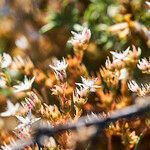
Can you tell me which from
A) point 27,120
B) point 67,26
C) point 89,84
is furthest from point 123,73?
point 67,26

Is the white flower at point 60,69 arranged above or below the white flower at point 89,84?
above

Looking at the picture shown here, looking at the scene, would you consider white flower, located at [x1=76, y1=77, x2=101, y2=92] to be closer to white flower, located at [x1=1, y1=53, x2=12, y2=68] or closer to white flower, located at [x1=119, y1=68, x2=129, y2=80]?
white flower, located at [x1=119, y1=68, x2=129, y2=80]

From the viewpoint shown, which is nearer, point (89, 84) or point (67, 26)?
point (89, 84)

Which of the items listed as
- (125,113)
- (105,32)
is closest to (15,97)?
(105,32)

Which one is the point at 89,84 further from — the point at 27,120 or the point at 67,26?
the point at 67,26

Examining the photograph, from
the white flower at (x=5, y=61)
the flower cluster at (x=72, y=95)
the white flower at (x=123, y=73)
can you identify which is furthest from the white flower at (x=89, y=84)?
the white flower at (x=5, y=61)

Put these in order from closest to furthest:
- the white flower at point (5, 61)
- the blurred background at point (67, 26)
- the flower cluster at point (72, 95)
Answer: the flower cluster at point (72, 95), the white flower at point (5, 61), the blurred background at point (67, 26)

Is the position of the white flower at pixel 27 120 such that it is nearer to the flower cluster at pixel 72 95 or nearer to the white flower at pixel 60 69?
the flower cluster at pixel 72 95

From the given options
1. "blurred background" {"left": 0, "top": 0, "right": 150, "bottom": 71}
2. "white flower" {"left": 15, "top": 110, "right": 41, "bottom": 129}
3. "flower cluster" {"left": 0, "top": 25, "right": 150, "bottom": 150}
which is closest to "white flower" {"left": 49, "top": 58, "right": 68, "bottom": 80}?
"flower cluster" {"left": 0, "top": 25, "right": 150, "bottom": 150}
